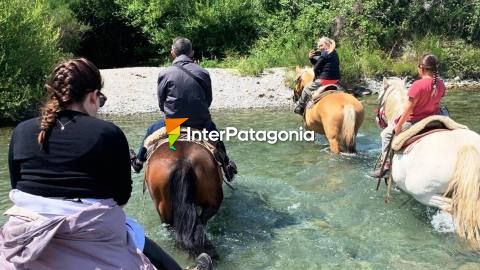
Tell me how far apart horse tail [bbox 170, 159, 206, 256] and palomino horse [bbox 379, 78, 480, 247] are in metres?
2.53

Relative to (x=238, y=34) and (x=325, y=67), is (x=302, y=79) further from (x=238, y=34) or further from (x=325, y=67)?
(x=238, y=34)

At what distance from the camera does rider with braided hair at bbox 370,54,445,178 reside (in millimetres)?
6262

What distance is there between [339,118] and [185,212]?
430cm

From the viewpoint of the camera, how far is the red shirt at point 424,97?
6266mm

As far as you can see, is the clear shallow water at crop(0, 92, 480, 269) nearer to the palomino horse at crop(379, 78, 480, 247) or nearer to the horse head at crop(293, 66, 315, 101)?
the palomino horse at crop(379, 78, 480, 247)

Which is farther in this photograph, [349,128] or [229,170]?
[349,128]

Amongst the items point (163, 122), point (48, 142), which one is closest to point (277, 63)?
point (163, 122)

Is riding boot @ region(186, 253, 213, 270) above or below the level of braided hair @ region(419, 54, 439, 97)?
below

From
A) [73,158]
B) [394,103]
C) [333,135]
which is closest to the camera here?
[73,158]

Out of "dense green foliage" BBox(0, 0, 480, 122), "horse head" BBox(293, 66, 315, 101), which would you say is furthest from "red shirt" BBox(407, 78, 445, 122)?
"dense green foliage" BBox(0, 0, 480, 122)

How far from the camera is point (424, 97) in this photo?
6352 mm

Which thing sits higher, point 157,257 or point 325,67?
point 325,67

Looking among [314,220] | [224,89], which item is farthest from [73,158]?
[224,89]

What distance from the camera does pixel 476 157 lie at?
16.9 ft
